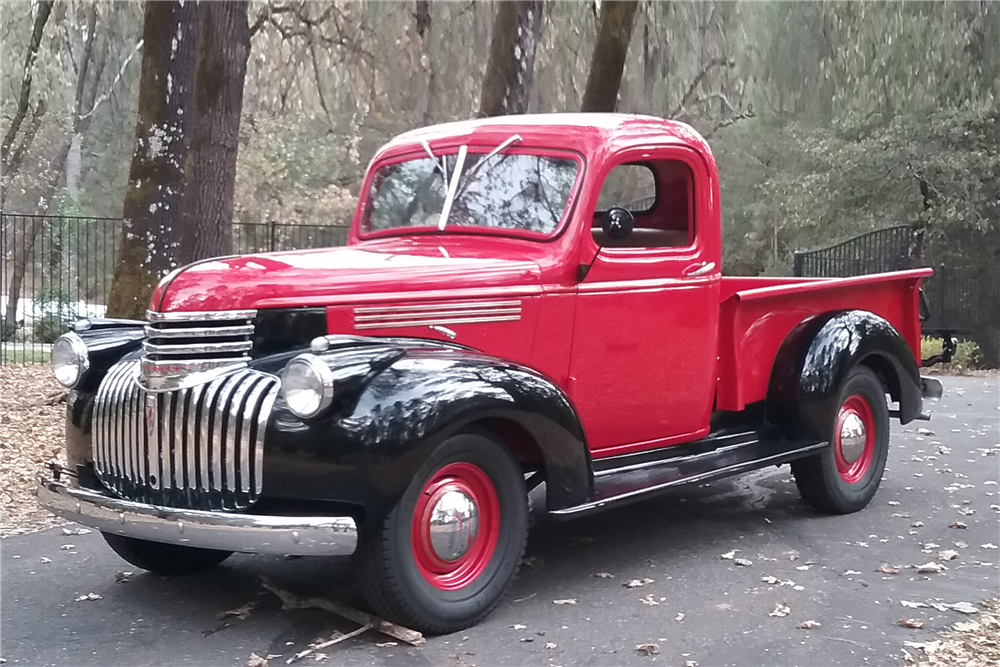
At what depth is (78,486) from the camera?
4.40 meters

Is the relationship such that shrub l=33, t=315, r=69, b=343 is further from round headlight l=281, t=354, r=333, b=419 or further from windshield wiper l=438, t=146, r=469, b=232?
round headlight l=281, t=354, r=333, b=419

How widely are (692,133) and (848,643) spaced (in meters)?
2.74

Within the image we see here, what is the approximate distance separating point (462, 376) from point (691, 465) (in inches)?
66.6

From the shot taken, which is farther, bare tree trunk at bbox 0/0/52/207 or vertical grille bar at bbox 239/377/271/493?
bare tree trunk at bbox 0/0/52/207

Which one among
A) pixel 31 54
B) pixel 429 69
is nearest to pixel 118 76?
pixel 31 54

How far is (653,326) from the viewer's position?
17.4 ft

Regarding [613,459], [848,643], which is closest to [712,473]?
[613,459]

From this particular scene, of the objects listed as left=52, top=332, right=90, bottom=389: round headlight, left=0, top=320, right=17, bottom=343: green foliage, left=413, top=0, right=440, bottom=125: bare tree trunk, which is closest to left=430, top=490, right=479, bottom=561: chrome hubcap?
left=52, top=332, right=90, bottom=389: round headlight

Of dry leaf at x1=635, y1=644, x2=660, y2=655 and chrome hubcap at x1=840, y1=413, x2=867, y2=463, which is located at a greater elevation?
chrome hubcap at x1=840, y1=413, x2=867, y2=463

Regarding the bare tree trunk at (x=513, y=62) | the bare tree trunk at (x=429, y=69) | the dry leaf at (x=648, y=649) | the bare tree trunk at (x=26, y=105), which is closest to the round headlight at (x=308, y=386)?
the dry leaf at (x=648, y=649)

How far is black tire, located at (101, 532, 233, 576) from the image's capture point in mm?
4883

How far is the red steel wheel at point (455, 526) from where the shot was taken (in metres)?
4.18

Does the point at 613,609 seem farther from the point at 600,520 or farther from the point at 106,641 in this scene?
the point at 106,641

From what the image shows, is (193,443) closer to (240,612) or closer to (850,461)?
(240,612)
